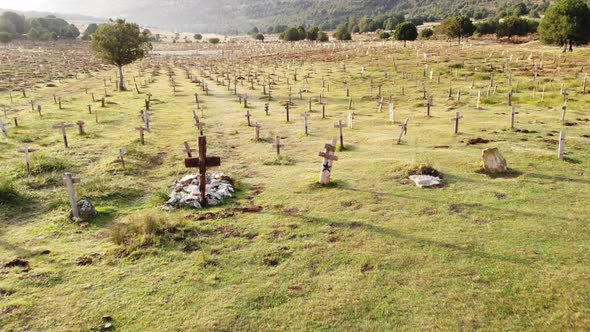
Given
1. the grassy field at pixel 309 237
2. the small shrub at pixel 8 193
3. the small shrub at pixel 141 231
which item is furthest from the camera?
the small shrub at pixel 8 193

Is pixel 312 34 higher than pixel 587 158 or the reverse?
higher

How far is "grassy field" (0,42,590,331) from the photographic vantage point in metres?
8.73

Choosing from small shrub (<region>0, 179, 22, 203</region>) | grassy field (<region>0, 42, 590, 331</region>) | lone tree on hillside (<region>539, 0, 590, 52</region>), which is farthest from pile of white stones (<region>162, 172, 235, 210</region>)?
lone tree on hillside (<region>539, 0, 590, 52</region>)

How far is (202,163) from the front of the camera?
549 inches

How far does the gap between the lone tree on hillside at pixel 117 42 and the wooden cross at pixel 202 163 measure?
37.4 metres

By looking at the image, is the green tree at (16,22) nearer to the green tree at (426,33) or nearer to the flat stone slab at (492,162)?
the green tree at (426,33)

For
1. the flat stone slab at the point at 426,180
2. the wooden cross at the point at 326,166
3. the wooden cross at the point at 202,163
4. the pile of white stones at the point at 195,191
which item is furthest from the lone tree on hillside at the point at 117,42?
the flat stone slab at the point at 426,180

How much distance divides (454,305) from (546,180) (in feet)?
29.4

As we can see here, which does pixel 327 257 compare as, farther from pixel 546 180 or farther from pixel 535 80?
pixel 535 80

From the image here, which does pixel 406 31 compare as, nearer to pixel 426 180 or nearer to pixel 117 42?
pixel 117 42

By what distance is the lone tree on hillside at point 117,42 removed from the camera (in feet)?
149

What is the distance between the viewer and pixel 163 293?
31.1 feet

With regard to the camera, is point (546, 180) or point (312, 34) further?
point (312, 34)

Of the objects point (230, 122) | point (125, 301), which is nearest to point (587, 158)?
point (125, 301)
